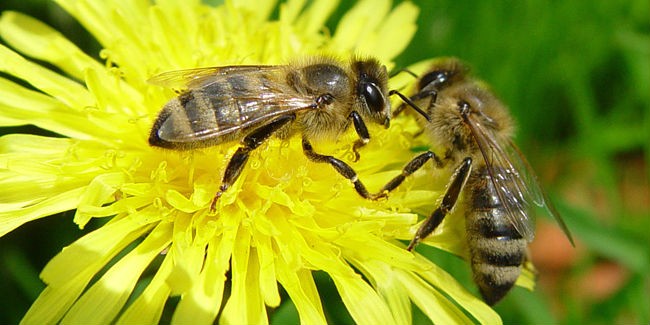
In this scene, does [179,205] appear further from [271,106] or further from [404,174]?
[404,174]

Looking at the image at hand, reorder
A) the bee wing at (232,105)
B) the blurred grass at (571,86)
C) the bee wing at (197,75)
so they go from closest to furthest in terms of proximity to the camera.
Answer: the bee wing at (232,105)
the bee wing at (197,75)
the blurred grass at (571,86)

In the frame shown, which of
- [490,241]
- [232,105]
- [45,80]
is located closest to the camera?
[232,105]

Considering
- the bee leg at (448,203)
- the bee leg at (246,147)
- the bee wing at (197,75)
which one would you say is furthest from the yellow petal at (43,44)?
the bee leg at (448,203)

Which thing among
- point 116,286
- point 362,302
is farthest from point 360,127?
point 116,286

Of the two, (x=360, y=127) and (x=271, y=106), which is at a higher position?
(x=271, y=106)

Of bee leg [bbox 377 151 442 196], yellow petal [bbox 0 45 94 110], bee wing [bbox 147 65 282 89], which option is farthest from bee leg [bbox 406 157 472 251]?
yellow petal [bbox 0 45 94 110]

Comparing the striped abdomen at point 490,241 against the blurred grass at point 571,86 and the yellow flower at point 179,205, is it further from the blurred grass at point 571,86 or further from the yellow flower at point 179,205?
the blurred grass at point 571,86

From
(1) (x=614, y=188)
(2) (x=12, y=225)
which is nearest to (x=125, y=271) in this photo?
(2) (x=12, y=225)
